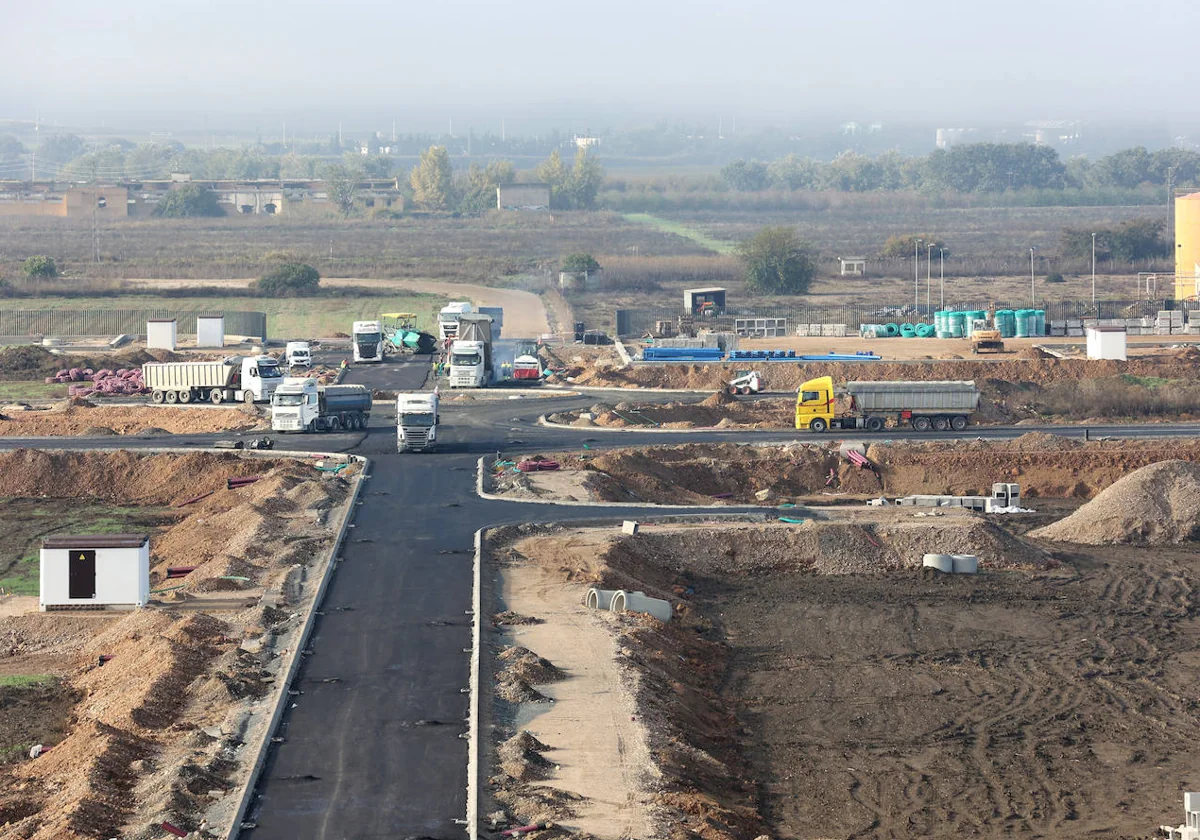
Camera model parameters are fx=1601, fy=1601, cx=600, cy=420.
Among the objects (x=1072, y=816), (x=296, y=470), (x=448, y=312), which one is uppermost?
(x=448, y=312)

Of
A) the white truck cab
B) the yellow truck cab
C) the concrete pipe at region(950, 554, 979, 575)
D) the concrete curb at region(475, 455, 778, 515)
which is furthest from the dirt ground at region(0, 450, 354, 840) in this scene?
the white truck cab

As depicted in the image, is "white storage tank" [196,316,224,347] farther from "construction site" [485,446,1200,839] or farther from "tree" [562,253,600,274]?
"tree" [562,253,600,274]

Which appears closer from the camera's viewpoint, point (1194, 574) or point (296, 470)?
point (1194, 574)

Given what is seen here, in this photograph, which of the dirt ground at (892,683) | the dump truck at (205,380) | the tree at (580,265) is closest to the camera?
the dirt ground at (892,683)

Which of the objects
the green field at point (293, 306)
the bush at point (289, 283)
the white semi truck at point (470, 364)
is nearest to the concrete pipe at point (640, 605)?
the white semi truck at point (470, 364)

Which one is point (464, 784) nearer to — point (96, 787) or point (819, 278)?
point (96, 787)

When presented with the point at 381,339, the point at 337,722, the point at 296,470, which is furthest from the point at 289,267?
the point at 337,722

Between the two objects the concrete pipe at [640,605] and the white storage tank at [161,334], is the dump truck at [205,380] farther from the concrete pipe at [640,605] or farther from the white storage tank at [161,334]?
the concrete pipe at [640,605]

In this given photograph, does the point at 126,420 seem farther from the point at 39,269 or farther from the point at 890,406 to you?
the point at 39,269
